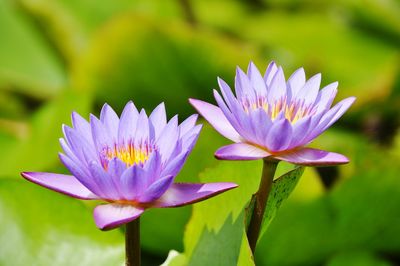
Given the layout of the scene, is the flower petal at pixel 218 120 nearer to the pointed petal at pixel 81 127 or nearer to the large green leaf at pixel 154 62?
the pointed petal at pixel 81 127

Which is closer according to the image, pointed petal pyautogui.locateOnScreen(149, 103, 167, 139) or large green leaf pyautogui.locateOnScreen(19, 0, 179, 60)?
pointed petal pyautogui.locateOnScreen(149, 103, 167, 139)

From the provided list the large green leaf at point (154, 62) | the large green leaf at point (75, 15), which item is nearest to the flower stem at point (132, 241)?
the large green leaf at point (154, 62)

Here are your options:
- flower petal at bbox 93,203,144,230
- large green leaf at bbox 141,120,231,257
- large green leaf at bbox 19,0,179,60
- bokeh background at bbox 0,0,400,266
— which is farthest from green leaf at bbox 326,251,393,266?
large green leaf at bbox 19,0,179,60

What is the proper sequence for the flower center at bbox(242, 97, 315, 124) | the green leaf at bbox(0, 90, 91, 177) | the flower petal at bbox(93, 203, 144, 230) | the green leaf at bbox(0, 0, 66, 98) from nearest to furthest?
the flower petal at bbox(93, 203, 144, 230) < the flower center at bbox(242, 97, 315, 124) < the green leaf at bbox(0, 90, 91, 177) < the green leaf at bbox(0, 0, 66, 98)

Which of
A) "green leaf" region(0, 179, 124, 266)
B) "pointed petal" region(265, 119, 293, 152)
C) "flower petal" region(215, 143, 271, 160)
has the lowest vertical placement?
"green leaf" region(0, 179, 124, 266)

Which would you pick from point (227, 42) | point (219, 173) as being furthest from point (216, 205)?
point (227, 42)

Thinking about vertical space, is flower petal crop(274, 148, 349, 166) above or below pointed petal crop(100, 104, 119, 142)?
below

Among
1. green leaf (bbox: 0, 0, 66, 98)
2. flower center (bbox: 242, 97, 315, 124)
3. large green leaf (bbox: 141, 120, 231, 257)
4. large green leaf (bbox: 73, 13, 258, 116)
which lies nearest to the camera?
flower center (bbox: 242, 97, 315, 124)

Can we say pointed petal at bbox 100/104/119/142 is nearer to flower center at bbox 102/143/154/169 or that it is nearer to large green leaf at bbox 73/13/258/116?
flower center at bbox 102/143/154/169

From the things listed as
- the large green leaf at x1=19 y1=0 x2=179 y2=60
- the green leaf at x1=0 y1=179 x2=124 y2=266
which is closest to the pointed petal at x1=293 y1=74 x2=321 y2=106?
the green leaf at x1=0 y1=179 x2=124 y2=266
